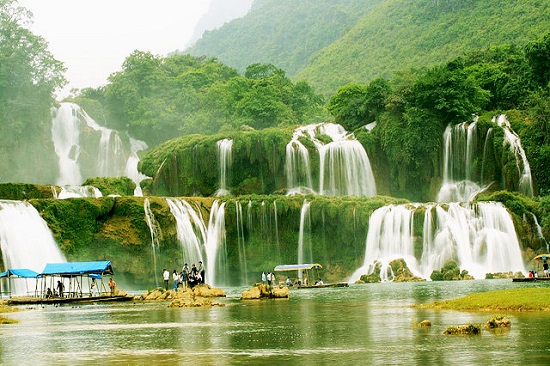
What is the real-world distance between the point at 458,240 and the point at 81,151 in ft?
169

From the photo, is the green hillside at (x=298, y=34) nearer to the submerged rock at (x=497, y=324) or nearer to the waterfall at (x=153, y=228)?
the waterfall at (x=153, y=228)

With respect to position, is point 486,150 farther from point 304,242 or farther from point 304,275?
point 304,275

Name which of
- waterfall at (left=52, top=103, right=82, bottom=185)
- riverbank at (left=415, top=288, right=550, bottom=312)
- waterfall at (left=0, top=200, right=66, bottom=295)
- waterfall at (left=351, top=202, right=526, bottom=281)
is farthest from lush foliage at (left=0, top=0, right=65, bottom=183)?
riverbank at (left=415, top=288, right=550, bottom=312)

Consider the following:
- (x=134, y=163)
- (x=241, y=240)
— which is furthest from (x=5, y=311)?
(x=134, y=163)

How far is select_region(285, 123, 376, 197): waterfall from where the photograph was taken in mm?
71562

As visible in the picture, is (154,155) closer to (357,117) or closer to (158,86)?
(357,117)

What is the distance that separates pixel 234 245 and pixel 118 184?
13281 millimetres

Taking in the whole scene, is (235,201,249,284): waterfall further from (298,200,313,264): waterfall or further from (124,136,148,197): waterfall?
(124,136,148,197): waterfall

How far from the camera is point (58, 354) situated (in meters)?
17.4

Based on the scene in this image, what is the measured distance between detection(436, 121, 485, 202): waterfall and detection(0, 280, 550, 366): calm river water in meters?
41.3

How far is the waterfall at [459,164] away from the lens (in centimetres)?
6962

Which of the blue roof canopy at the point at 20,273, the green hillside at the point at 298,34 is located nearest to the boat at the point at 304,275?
the blue roof canopy at the point at 20,273

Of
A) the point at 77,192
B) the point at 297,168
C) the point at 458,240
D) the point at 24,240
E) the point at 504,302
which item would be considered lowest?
the point at 504,302

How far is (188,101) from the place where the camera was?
102625 millimetres
